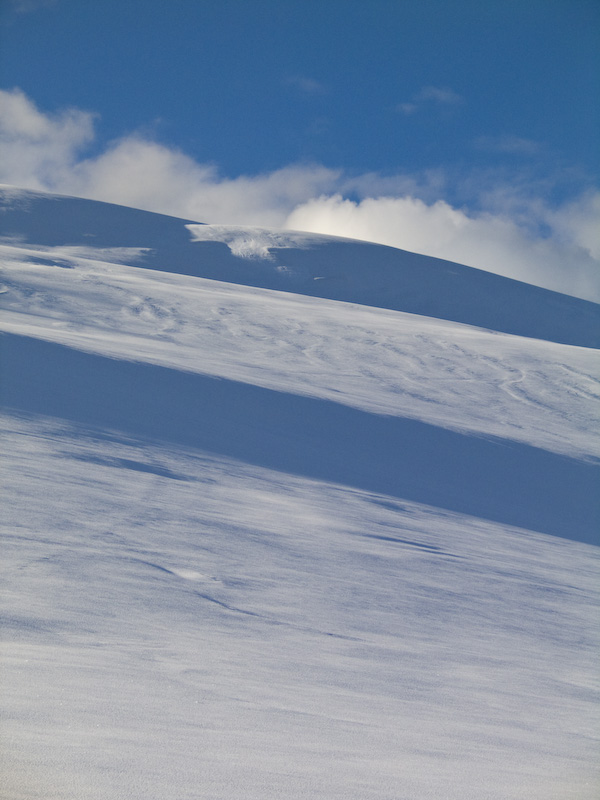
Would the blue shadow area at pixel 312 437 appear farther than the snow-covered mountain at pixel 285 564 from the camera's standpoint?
Yes

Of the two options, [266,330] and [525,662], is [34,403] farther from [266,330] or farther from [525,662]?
[266,330]

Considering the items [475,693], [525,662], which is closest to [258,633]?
[475,693]

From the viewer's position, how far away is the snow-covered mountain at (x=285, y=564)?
7.77ft

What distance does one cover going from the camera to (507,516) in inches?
252

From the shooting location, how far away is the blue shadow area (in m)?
6.29

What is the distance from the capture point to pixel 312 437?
7.11m

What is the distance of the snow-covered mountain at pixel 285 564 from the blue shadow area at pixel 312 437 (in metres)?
0.03

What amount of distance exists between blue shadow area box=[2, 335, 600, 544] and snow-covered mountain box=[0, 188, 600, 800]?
1.3 inches

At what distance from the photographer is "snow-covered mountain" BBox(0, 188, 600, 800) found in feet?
7.77

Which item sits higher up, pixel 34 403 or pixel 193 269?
pixel 193 269

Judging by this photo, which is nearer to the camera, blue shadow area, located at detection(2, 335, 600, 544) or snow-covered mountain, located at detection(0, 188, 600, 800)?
snow-covered mountain, located at detection(0, 188, 600, 800)

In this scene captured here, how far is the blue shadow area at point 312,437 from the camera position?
6.29 meters

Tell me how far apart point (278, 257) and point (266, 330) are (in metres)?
10.5

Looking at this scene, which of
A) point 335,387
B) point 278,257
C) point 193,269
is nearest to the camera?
point 335,387
